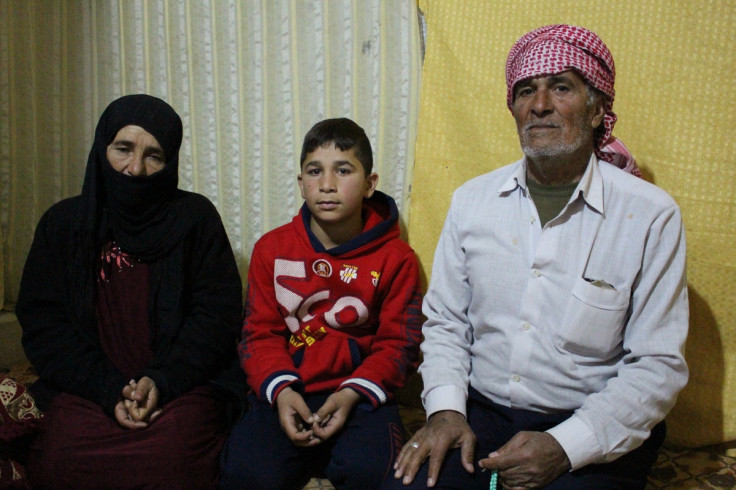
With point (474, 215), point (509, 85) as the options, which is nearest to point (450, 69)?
point (509, 85)

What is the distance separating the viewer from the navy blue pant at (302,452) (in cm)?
176

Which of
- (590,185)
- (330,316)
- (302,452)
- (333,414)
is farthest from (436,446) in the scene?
(590,185)

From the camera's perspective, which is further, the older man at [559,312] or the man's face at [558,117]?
the man's face at [558,117]

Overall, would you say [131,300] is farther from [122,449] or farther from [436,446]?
[436,446]

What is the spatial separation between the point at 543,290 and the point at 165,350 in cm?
113

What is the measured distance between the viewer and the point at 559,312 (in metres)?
1.57

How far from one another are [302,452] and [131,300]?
700 mm

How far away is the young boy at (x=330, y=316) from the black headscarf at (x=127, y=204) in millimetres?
317

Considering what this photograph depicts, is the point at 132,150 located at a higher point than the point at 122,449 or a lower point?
higher

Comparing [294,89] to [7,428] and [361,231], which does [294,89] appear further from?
[7,428]

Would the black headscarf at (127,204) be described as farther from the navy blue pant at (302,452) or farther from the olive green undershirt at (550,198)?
the olive green undershirt at (550,198)

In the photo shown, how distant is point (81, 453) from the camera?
69.5 inches

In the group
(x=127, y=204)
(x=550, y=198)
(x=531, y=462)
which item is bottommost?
(x=531, y=462)

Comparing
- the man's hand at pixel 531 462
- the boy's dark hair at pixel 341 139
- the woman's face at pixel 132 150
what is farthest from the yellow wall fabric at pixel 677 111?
the woman's face at pixel 132 150
